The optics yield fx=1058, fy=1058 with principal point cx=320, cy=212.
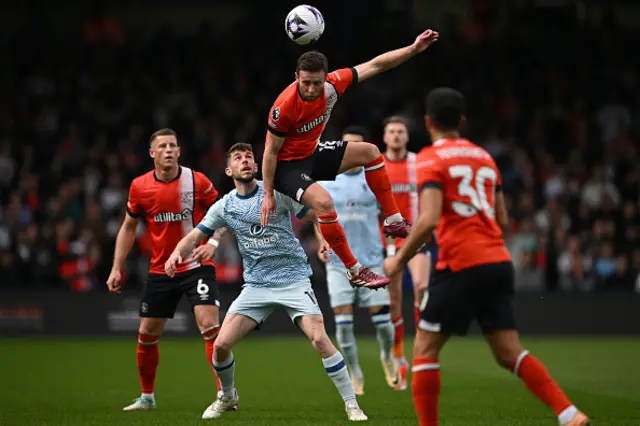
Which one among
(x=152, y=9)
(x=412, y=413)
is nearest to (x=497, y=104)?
(x=152, y=9)

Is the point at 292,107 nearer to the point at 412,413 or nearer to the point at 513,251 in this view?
the point at 412,413

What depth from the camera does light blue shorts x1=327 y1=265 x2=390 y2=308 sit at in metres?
12.1

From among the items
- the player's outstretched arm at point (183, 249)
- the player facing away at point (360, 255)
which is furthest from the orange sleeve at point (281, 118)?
the player facing away at point (360, 255)

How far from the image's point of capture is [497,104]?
24312 millimetres

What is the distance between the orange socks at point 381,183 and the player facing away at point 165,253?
1977 millimetres

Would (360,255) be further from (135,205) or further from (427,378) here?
(427,378)

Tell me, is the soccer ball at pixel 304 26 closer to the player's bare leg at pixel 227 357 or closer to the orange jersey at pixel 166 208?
the orange jersey at pixel 166 208

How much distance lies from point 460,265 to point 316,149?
259 cm

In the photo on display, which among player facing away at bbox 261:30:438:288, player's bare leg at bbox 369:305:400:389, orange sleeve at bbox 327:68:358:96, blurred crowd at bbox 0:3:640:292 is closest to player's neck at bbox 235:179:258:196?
player facing away at bbox 261:30:438:288

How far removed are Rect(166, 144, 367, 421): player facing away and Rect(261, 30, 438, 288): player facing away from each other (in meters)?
0.40

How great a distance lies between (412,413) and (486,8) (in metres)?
18.0

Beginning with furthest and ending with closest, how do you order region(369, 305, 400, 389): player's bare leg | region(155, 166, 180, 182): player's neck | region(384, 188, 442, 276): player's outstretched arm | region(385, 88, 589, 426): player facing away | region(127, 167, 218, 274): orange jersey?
region(369, 305, 400, 389): player's bare leg, region(155, 166, 180, 182): player's neck, region(127, 167, 218, 274): orange jersey, region(385, 88, 589, 426): player facing away, region(384, 188, 442, 276): player's outstretched arm

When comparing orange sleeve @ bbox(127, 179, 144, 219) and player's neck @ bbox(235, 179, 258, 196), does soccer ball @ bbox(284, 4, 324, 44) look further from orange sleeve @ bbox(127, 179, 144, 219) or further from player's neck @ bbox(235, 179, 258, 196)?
orange sleeve @ bbox(127, 179, 144, 219)

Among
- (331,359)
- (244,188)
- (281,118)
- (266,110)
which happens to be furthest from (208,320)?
(266,110)
